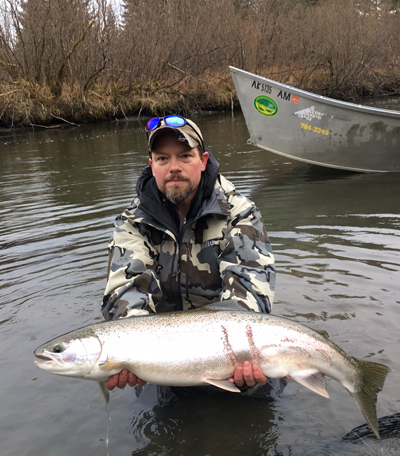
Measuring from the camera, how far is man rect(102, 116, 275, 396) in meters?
2.85

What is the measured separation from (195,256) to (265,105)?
6743 millimetres

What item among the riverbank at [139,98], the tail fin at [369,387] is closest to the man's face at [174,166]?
the tail fin at [369,387]

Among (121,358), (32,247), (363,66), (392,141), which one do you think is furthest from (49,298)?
(363,66)

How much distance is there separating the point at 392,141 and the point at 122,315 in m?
7.34

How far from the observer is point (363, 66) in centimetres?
2433

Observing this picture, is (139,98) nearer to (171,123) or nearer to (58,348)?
(171,123)

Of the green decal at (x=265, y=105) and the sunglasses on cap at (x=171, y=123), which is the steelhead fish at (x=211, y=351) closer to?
the sunglasses on cap at (x=171, y=123)

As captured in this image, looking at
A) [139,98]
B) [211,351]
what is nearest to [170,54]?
[139,98]

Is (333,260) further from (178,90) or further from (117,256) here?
(178,90)

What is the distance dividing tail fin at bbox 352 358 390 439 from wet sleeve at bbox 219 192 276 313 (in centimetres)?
68

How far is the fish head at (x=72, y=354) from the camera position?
2113 millimetres

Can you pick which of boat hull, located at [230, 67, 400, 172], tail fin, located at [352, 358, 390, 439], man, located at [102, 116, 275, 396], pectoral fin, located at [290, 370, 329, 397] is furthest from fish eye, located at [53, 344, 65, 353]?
boat hull, located at [230, 67, 400, 172]

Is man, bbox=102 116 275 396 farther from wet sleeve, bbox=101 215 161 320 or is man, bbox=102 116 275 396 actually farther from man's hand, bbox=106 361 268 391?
man's hand, bbox=106 361 268 391

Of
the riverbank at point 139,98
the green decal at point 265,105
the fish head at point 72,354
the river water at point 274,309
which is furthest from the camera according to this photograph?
the riverbank at point 139,98
